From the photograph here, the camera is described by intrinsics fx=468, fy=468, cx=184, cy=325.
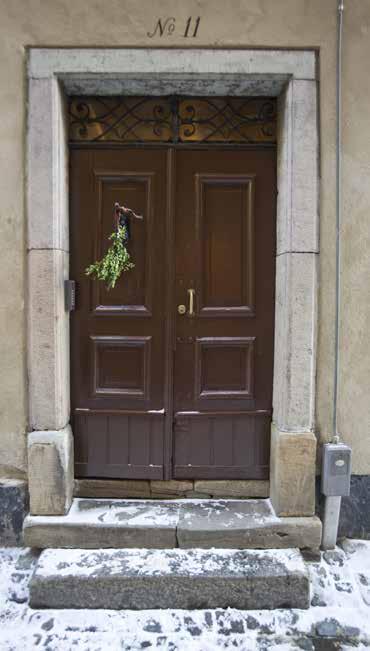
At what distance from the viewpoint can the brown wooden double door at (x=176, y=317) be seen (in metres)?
3.24

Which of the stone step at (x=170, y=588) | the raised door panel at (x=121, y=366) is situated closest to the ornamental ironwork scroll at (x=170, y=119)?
the raised door panel at (x=121, y=366)

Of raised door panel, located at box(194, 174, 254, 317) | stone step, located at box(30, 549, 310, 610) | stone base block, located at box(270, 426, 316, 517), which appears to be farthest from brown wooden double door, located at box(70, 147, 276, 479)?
stone step, located at box(30, 549, 310, 610)

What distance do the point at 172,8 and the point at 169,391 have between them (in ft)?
8.15

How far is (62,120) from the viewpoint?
3092mm

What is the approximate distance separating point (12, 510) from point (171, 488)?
42.7 inches

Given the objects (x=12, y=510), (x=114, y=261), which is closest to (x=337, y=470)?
(x=114, y=261)

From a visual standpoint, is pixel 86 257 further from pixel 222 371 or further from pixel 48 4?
pixel 48 4

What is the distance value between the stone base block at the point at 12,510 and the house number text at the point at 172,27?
305cm

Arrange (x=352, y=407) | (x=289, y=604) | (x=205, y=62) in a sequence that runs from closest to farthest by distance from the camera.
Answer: (x=289, y=604) < (x=205, y=62) < (x=352, y=407)

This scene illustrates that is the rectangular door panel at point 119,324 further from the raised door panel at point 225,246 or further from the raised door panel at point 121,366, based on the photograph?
the raised door panel at point 225,246

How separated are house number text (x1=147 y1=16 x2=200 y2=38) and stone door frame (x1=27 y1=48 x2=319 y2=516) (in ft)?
0.35

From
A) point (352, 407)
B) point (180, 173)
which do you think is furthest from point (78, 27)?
point (352, 407)

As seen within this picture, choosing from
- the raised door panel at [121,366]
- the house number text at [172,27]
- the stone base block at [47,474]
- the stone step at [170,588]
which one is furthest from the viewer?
the raised door panel at [121,366]

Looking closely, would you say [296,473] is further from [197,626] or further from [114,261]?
[114,261]
